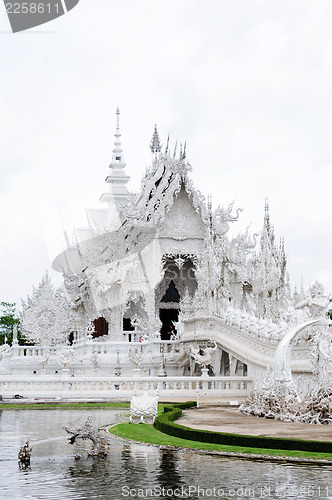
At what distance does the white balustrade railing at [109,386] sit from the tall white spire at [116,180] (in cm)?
2495

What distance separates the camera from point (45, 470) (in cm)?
929

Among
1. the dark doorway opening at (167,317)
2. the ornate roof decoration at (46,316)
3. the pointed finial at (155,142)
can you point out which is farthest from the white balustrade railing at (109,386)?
the pointed finial at (155,142)

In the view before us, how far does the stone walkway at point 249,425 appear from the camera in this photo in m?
12.2

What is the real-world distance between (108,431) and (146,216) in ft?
66.9

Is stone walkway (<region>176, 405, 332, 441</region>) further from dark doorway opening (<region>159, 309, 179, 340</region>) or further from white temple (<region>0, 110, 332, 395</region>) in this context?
dark doorway opening (<region>159, 309, 179, 340</region>)

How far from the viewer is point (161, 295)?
3653 cm

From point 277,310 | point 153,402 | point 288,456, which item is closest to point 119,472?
point 288,456

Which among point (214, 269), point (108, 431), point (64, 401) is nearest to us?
point (108, 431)

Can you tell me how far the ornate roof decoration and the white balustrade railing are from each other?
1495 cm

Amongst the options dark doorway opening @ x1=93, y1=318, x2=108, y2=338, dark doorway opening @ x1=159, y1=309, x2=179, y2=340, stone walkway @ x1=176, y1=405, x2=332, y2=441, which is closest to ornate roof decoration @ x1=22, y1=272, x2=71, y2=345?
dark doorway opening @ x1=93, y1=318, x2=108, y2=338

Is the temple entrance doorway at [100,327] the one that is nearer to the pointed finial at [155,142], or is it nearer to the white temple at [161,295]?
the white temple at [161,295]

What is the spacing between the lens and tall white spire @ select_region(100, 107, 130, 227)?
47156mm

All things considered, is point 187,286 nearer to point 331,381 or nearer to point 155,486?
point 331,381

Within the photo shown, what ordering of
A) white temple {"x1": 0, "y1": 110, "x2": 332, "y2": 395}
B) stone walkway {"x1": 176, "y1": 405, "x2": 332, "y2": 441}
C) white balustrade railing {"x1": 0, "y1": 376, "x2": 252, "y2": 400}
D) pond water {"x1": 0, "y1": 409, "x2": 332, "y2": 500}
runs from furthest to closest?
white temple {"x1": 0, "y1": 110, "x2": 332, "y2": 395} → white balustrade railing {"x1": 0, "y1": 376, "x2": 252, "y2": 400} → stone walkway {"x1": 176, "y1": 405, "x2": 332, "y2": 441} → pond water {"x1": 0, "y1": 409, "x2": 332, "y2": 500}
